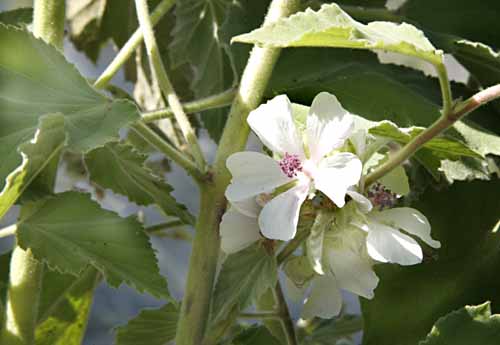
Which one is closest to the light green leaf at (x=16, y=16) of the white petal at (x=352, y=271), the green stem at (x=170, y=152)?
the green stem at (x=170, y=152)

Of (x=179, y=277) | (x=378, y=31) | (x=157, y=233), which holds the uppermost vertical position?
(x=378, y=31)

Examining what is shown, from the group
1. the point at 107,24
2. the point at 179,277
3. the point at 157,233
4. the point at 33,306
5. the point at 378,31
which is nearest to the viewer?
the point at 378,31

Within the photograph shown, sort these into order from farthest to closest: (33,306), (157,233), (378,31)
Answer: (157,233), (33,306), (378,31)

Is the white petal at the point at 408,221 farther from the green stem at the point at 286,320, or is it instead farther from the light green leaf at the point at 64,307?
the light green leaf at the point at 64,307

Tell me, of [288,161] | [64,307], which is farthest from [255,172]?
[64,307]

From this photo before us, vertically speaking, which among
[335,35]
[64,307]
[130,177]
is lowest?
[64,307]

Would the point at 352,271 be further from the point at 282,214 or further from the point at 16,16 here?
the point at 16,16

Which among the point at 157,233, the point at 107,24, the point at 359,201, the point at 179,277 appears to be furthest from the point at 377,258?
the point at 179,277

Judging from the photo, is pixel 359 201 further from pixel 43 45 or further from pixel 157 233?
pixel 157 233
